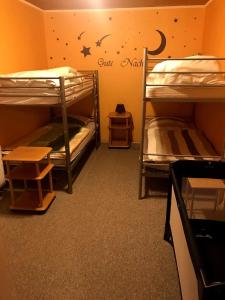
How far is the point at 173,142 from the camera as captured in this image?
288 cm

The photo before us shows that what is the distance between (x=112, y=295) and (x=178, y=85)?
5.32 ft

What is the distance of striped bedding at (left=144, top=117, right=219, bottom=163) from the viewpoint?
2.41 metres

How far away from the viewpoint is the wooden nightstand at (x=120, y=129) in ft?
12.9

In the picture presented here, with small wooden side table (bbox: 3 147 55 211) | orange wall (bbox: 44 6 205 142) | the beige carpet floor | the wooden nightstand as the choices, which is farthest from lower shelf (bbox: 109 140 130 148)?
small wooden side table (bbox: 3 147 55 211)

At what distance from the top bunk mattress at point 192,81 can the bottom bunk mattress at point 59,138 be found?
1157 millimetres

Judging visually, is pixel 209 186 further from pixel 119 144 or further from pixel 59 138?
pixel 119 144

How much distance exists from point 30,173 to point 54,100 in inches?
28.1

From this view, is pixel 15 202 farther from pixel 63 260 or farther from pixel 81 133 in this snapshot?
pixel 81 133

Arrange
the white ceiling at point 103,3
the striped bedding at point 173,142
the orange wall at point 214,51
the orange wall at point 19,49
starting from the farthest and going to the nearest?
the white ceiling at point 103,3 → the orange wall at point 19,49 → the orange wall at point 214,51 → the striped bedding at point 173,142

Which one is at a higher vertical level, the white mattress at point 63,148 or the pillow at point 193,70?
the pillow at point 193,70

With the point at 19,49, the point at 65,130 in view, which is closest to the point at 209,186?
the point at 65,130

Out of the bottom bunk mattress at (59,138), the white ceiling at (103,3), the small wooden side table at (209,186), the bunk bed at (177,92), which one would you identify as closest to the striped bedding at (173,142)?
the bunk bed at (177,92)

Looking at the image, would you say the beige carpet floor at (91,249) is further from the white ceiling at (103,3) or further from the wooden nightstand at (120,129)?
the white ceiling at (103,3)

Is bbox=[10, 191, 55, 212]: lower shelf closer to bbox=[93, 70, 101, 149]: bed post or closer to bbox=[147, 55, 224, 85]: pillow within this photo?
bbox=[147, 55, 224, 85]: pillow
